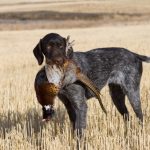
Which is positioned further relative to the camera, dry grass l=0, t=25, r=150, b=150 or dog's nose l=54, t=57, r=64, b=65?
dry grass l=0, t=25, r=150, b=150

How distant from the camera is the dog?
650 centimetres

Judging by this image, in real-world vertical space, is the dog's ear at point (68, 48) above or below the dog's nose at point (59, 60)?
above

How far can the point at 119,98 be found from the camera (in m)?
8.00

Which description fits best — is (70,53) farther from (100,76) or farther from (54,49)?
(100,76)

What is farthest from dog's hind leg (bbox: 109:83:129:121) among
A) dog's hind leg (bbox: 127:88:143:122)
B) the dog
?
dog's hind leg (bbox: 127:88:143:122)

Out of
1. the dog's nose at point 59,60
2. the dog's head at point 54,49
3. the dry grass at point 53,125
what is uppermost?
the dog's head at point 54,49

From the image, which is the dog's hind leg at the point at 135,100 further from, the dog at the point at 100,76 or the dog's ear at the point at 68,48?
the dog's ear at the point at 68,48

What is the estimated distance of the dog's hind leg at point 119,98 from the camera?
786 centimetres

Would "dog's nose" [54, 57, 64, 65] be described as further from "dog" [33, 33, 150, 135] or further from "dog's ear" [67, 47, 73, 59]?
"dog's ear" [67, 47, 73, 59]

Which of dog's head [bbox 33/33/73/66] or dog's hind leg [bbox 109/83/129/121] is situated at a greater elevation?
dog's head [bbox 33/33/73/66]

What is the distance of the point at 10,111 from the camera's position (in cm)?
888

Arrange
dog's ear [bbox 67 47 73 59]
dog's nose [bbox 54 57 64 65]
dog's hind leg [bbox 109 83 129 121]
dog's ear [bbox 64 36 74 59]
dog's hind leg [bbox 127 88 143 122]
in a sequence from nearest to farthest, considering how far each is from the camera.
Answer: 1. dog's nose [bbox 54 57 64 65]
2. dog's ear [bbox 64 36 74 59]
3. dog's ear [bbox 67 47 73 59]
4. dog's hind leg [bbox 127 88 143 122]
5. dog's hind leg [bbox 109 83 129 121]

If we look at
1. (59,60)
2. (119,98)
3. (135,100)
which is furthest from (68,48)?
(119,98)

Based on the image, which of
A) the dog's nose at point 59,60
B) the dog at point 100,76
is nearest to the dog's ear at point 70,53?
the dog at point 100,76
